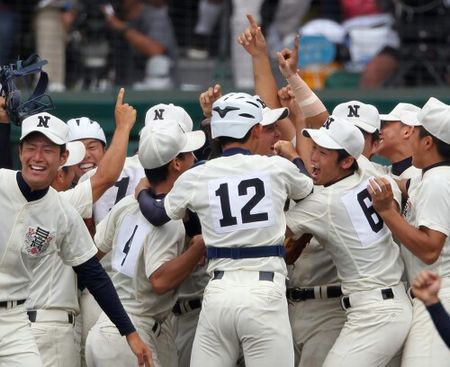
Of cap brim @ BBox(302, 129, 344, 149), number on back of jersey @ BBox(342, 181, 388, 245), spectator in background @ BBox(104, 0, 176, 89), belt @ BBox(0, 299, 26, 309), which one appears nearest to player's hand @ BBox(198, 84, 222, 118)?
cap brim @ BBox(302, 129, 344, 149)

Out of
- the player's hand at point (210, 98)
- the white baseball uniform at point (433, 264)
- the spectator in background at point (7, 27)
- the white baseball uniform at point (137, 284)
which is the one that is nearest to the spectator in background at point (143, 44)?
the spectator in background at point (7, 27)

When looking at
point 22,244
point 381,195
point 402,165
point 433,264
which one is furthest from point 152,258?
point 402,165

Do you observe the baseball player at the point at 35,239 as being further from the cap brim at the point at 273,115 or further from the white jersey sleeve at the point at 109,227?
the cap brim at the point at 273,115

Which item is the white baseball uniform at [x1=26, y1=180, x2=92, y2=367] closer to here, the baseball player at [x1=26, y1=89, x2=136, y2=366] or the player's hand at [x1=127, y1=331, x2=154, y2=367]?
the baseball player at [x1=26, y1=89, x2=136, y2=366]

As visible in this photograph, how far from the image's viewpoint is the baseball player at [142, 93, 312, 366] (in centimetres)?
752

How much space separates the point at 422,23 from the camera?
1209 centimetres

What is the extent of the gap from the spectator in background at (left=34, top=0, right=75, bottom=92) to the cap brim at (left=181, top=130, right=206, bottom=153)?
13.3ft

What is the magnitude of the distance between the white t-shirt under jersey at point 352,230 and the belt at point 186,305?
0.94 meters

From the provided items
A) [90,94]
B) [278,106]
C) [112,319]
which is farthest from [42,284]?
[90,94]

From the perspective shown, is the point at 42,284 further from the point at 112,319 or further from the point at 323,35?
the point at 323,35

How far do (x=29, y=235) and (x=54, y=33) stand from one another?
16.8ft

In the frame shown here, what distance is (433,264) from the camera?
26.0 feet

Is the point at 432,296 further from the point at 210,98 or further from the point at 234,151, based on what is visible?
the point at 210,98

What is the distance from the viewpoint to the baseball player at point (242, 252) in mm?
7523
